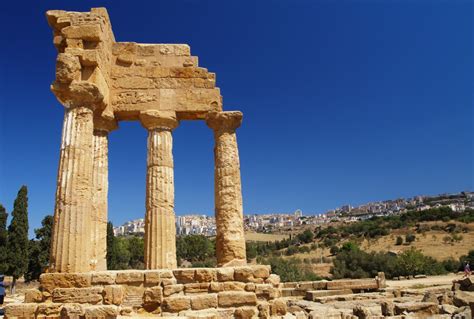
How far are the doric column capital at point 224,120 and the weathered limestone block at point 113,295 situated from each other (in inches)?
256

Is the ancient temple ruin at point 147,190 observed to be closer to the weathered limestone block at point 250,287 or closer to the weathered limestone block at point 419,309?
the weathered limestone block at point 250,287

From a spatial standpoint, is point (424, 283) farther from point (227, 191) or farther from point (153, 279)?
point (153, 279)

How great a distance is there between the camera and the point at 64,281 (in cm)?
954

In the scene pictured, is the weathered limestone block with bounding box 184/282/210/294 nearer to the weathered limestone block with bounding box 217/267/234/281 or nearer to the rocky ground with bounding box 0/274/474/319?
the weathered limestone block with bounding box 217/267/234/281

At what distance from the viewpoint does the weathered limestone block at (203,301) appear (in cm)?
948

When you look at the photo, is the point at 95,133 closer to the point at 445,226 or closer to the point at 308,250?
the point at 308,250

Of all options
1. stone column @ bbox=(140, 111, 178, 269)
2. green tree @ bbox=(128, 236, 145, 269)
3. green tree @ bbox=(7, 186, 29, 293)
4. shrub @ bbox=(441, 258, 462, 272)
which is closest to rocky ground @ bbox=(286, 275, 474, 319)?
stone column @ bbox=(140, 111, 178, 269)

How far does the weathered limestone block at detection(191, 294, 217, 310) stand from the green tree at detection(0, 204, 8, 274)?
30518 millimetres

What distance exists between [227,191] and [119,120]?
15.4 ft

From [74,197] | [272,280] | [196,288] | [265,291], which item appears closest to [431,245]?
[272,280]

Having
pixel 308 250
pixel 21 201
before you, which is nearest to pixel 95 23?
pixel 21 201

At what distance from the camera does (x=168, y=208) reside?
1264cm

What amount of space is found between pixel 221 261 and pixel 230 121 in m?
4.71

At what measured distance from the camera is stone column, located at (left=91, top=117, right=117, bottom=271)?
1261 cm
